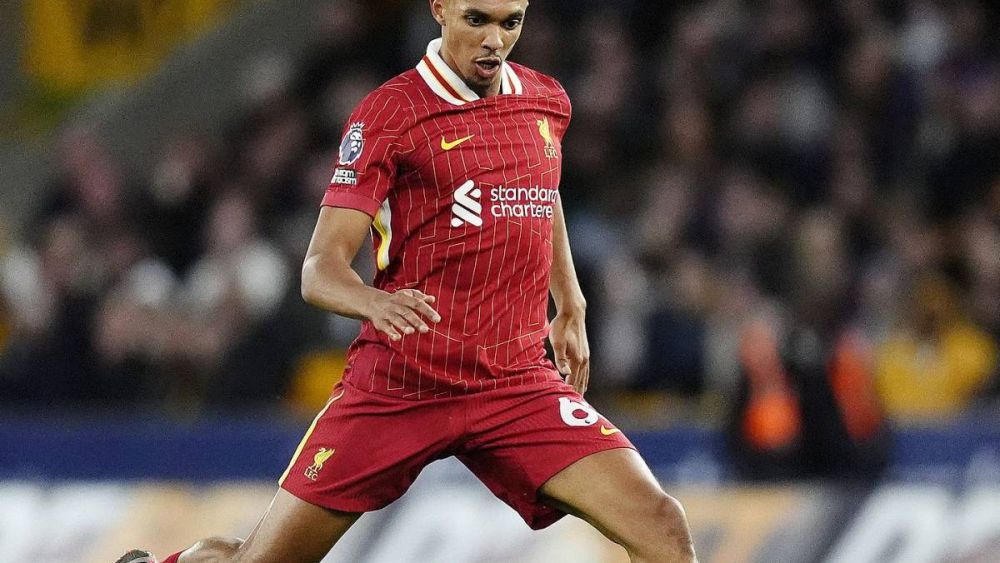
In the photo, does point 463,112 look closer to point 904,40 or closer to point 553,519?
point 553,519

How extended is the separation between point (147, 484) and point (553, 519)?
440 cm

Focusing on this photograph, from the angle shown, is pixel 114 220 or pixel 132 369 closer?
pixel 132 369

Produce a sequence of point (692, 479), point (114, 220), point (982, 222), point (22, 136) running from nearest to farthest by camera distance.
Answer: point (692, 479) → point (982, 222) → point (114, 220) → point (22, 136)

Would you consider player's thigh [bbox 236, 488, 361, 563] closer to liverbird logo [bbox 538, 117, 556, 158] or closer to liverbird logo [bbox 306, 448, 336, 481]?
liverbird logo [bbox 306, 448, 336, 481]

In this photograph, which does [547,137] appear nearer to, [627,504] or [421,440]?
[421,440]

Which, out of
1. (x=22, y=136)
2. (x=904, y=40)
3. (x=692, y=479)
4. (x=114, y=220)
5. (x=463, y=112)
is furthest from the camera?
(x=22, y=136)

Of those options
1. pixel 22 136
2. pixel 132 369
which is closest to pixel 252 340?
pixel 132 369

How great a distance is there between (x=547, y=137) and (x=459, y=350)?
731 mm

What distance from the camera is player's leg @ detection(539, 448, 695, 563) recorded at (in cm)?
533

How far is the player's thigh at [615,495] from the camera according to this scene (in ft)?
17.6

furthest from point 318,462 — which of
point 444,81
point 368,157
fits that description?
point 444,81

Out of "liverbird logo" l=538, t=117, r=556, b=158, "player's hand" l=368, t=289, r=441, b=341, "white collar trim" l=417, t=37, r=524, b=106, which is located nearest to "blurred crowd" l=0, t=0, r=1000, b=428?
"liverbird logo" l=538, t=117, r=556, b=158

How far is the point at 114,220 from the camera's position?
12.6m

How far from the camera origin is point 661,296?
35.4 feet
